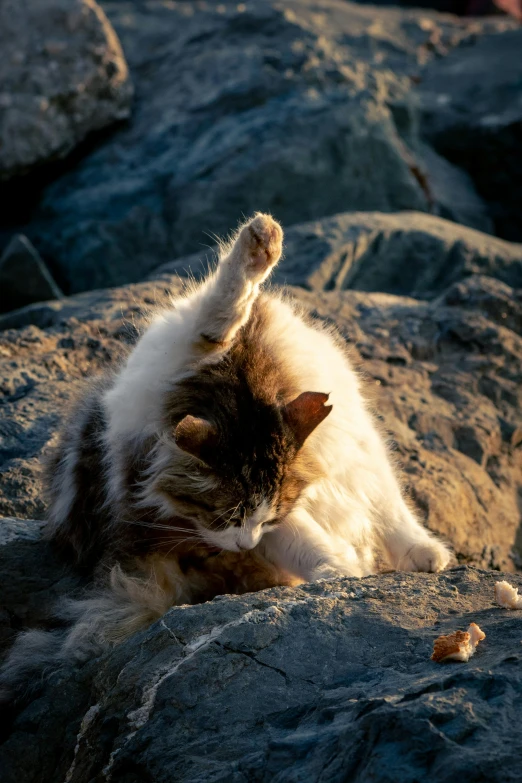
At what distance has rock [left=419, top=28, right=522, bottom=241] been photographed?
9758 millimetres

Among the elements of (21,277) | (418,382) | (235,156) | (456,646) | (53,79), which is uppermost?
(456,646)

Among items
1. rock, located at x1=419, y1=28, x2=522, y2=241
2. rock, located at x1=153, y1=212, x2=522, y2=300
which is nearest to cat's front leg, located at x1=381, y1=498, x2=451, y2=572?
rock, located at x1=153, y1=212, x2=522, y2=300

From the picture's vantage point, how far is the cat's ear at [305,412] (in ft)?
9.86

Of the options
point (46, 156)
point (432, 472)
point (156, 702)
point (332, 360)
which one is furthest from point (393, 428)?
point (46, 156)

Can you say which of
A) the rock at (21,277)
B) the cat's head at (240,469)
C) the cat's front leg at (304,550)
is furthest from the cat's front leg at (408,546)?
the rock at (21,277)

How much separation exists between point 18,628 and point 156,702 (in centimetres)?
104

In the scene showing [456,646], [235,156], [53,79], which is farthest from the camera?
[53,79]

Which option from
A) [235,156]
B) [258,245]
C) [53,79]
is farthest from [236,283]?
[53,79]

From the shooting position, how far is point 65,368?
4.83 meters

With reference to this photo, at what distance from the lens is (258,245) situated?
2947 millimetres

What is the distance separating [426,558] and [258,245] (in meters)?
1.36

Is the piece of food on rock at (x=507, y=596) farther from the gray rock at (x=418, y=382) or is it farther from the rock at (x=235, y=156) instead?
the rock at (x=235, y=156)

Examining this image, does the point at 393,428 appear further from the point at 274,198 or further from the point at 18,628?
the point at 274,198

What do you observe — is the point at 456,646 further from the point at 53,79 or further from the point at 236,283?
the point at 53,79
